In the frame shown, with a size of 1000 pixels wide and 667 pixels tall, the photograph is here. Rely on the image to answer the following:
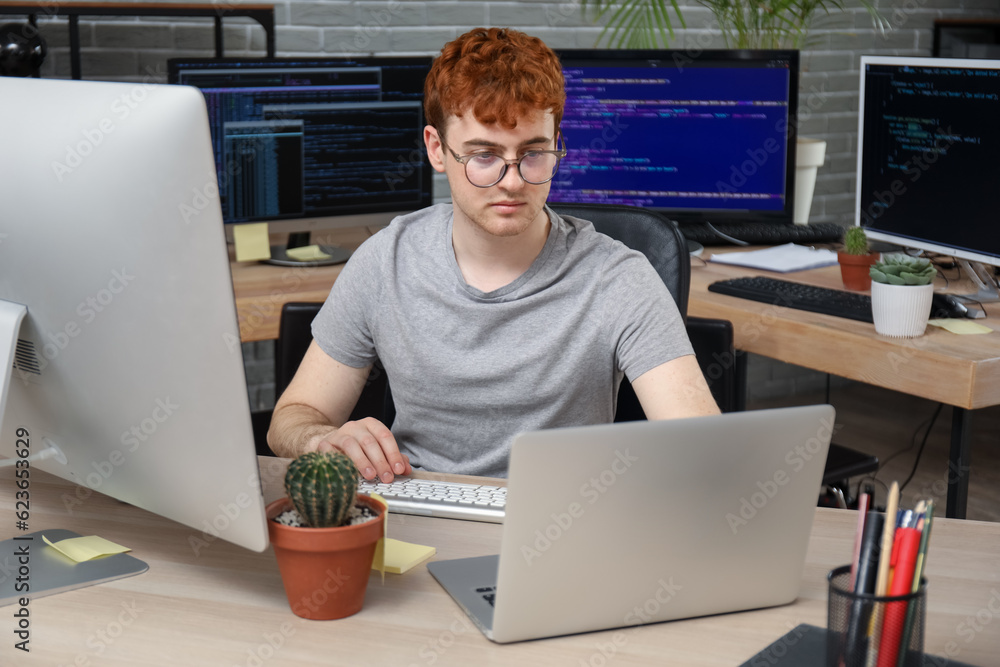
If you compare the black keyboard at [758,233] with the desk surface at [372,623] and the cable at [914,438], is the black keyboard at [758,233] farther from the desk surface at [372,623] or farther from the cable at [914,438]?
the desk surface at [372,623]

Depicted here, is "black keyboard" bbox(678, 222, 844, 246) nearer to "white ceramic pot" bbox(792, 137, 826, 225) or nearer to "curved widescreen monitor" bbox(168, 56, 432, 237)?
"white ceramic pot" bbox(792, 137, 826, 225)

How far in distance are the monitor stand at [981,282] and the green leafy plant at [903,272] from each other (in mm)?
351

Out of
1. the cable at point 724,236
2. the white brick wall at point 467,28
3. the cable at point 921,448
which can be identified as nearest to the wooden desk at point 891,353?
the cable at point 724,236

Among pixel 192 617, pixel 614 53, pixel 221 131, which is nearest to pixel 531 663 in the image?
pixel 192 617

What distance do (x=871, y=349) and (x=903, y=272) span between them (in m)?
0.15

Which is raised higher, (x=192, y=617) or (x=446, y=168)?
(x=446, y=168)

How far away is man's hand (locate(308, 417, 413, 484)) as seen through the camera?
125 cm

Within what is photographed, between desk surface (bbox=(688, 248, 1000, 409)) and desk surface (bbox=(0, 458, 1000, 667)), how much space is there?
79cm

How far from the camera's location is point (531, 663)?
875mm

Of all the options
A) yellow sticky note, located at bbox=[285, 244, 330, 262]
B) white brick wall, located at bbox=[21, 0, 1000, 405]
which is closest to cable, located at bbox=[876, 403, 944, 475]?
white brick wall, located at bbox=[21, 0, 1000, 405]

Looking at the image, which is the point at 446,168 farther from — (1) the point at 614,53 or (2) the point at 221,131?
(1) the point at 614,53

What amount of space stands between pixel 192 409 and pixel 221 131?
1594 mm

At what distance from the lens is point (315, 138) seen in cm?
246

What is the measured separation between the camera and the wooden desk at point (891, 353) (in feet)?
6.04
